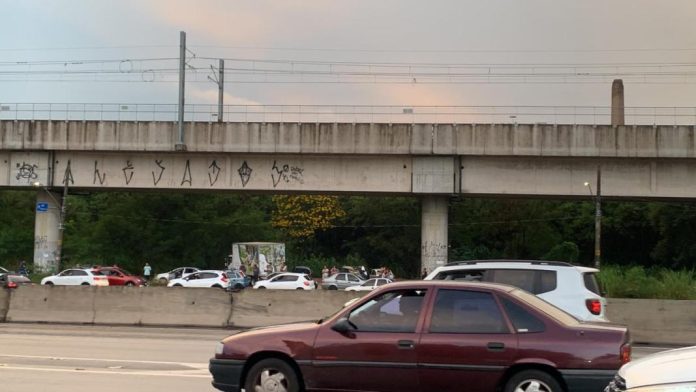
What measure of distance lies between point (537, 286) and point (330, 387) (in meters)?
5.05

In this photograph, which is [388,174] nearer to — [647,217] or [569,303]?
[569,303]

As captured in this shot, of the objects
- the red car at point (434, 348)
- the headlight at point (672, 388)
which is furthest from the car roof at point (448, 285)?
the headlight at point (672, 388)

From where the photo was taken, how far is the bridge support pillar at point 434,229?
35.2 metres

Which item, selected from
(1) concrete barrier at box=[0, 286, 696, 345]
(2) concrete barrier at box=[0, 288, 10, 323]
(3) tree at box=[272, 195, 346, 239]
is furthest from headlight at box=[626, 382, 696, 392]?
(3) tree at box=[272, 195, 346, 239]

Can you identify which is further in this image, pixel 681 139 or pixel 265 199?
pixel 265 199

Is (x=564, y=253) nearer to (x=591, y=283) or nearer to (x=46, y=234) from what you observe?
(x=46, y=234)

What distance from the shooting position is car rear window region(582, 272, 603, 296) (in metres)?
11.1

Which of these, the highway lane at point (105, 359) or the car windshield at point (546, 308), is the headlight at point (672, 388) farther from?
the highway lane at point (105, 359)

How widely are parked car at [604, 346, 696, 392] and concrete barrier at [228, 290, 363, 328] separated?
A: 13.9m

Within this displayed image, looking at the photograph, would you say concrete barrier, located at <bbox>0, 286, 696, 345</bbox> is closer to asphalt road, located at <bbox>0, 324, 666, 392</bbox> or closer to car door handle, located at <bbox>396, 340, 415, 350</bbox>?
asphalt road, located at <bbox>0, 324, 666, 392</bbox>

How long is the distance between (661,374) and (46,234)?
38883 millimetres

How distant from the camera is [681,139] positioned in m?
32.0

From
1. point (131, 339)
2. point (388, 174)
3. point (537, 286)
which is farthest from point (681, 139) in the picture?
point (131, 339)

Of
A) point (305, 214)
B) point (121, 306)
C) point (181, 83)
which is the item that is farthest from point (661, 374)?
point (305, 214)
